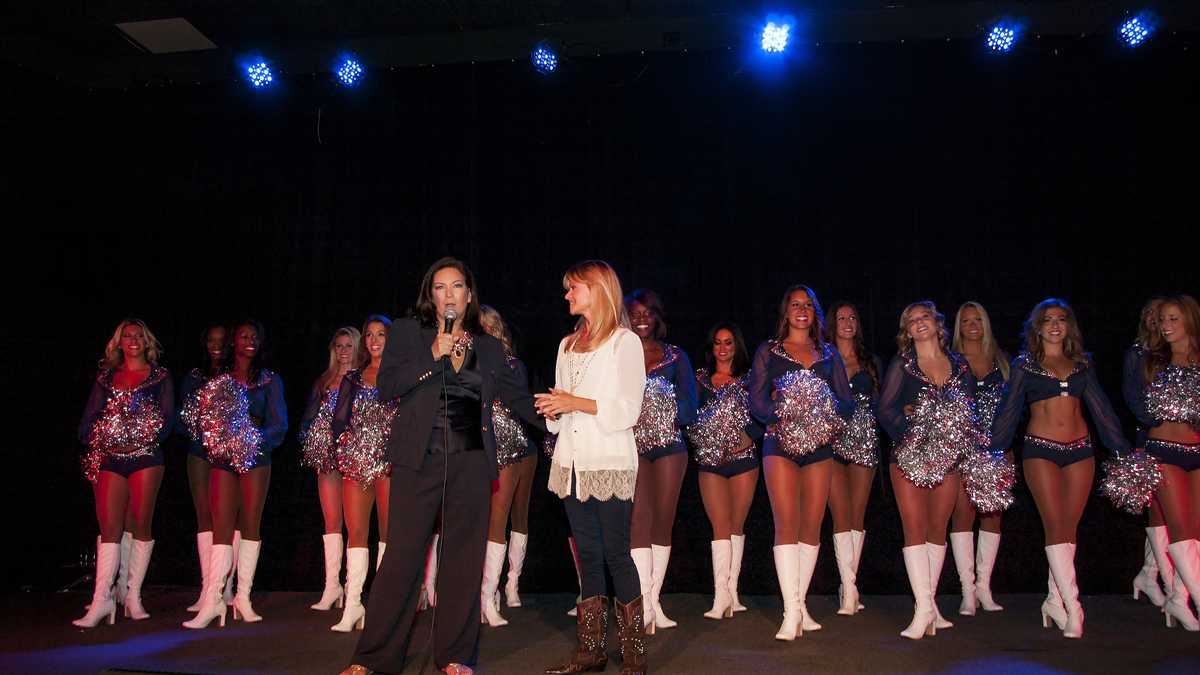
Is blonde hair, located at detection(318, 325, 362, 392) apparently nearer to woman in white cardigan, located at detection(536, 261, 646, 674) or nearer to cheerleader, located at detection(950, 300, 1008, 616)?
woman in white cardigan, located at detection(536, 261, 646, 674)

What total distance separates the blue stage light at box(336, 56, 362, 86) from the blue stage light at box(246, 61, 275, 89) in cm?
63

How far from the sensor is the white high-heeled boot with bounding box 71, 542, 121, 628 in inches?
229

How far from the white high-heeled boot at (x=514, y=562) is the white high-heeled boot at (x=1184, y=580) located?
13.0ft

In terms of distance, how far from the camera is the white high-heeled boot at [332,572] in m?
6.03

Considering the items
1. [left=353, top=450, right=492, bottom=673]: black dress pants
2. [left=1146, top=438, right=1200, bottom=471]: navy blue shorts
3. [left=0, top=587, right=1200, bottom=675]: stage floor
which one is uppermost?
[left=1146, top=438, right=1200, bottom=471]: navy blue shorts

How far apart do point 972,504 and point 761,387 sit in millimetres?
1791

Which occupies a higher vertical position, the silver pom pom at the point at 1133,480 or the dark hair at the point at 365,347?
the dark hair at the point at 365,347

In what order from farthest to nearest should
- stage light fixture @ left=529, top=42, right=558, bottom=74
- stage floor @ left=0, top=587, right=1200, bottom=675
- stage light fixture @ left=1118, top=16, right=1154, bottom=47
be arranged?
stage light fixture @ left=529, top=42, right=558, bottom=74 < stage light fixture @ left=1118, top=16, right=1154, bottom=47 < stage floor @ left=0, top=587, right=1200, bottom=675

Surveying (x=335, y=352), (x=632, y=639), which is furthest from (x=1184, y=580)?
(x=335, y=352)

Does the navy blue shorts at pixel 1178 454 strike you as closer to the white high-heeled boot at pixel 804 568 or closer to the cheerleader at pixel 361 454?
the white high-heeled boot at pixel 804 568

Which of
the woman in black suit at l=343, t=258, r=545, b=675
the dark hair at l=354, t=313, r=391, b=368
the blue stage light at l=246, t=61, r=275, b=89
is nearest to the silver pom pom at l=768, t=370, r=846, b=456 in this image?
the woman in black suit at l=343, t=258, r=545, b=675

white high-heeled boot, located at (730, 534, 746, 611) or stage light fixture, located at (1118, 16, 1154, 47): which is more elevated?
stage light fixture, located at (1118, 16, 1154, 47)

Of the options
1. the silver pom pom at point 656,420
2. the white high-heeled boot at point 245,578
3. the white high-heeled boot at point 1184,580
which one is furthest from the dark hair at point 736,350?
the white high-heeled boot at point 245,578

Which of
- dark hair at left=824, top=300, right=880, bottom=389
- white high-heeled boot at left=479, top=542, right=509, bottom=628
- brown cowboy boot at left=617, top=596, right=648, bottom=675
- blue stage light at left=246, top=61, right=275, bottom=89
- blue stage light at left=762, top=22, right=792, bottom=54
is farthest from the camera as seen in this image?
blue stage light at left=246, top=61, right=275, bottom=89
